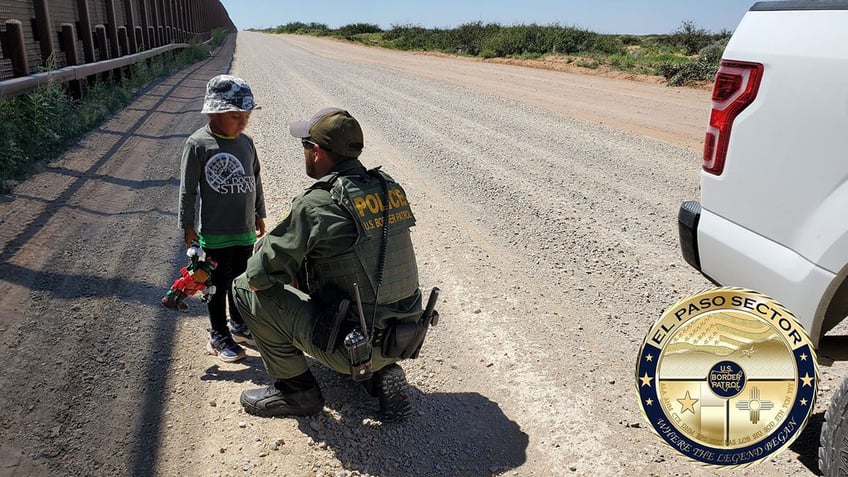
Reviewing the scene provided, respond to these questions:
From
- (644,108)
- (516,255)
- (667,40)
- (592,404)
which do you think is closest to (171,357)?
(592,404)

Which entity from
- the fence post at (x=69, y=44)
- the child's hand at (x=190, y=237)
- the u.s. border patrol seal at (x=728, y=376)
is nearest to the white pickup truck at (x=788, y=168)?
the u.s. border patrol seal at (x=728, y=376)

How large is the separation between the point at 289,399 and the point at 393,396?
20.3 inches

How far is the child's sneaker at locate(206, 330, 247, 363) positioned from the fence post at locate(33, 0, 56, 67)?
347 inches

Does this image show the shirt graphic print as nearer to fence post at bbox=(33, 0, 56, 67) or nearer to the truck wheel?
the truck wheel

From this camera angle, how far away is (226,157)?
3379 mm

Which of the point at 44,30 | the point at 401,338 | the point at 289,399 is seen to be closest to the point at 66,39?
the point at 44,30

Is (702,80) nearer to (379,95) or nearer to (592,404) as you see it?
(379,95)

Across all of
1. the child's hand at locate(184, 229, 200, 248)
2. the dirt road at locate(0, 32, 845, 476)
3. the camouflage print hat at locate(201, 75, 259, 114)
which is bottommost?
the dirt road at locate(0, 32, 845, 476)

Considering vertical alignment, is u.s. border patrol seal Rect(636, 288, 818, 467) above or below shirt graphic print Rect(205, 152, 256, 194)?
below

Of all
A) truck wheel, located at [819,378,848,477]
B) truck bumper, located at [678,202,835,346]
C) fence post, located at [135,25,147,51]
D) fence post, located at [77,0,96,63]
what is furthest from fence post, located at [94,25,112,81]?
truck wheel, located at [819,378,848,477]

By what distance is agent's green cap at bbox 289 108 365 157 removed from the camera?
2.85 metres

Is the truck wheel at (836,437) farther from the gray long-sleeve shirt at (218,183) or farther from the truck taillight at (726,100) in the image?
the gray long-sleeve shirt at (218,183)

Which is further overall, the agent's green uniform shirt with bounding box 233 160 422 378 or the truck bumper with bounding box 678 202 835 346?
the agent's green uniform shirt with bounding box 233 160 422 378

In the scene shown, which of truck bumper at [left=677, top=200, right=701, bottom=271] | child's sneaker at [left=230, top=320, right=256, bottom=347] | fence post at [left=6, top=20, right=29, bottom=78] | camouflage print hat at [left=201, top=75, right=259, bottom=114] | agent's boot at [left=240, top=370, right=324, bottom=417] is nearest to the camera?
truck bumper at [left=677, top=200, right=701, bottom=271]
